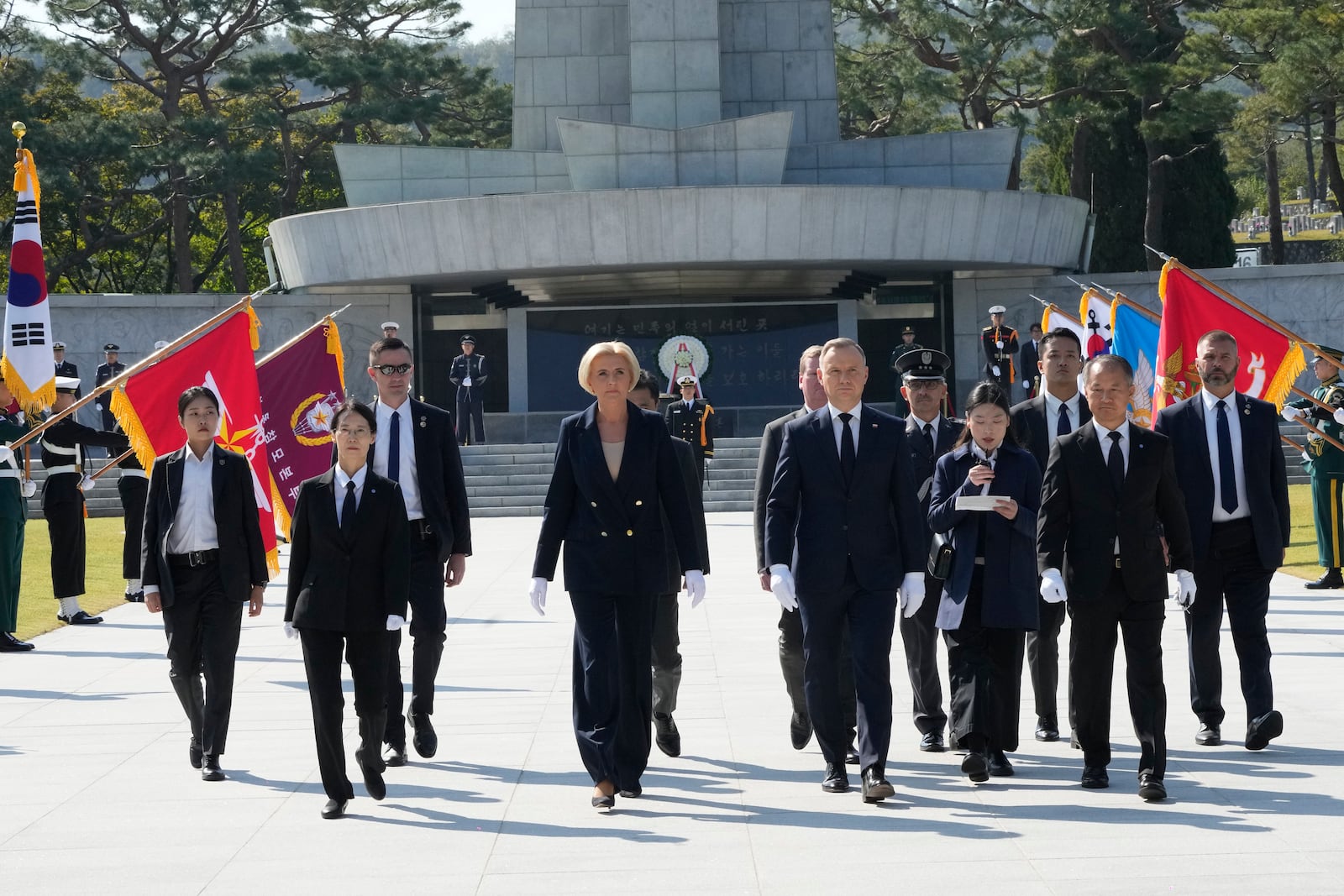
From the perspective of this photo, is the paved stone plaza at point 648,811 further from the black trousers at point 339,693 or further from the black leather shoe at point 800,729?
the black trousers at point 339,693

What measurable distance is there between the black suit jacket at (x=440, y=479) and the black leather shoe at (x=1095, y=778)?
2768mm

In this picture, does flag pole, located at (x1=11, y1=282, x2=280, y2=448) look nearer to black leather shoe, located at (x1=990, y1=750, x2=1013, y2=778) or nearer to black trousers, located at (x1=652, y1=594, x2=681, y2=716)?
black trousers, located at (x1=652, y1=594, x2=681, y2=716)

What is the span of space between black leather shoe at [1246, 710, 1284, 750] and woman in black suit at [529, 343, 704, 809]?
2396 mm

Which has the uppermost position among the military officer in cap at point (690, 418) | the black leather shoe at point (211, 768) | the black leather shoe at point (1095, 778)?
the military officer in cap at point (690, 418)

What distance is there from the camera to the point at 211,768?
6.94 m

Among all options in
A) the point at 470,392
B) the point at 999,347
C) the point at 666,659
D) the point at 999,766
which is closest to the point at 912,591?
the point at 999,766

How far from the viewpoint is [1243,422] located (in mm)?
7164

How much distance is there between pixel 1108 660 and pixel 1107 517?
55 centimetres

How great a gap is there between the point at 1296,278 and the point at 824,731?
28.2 meters

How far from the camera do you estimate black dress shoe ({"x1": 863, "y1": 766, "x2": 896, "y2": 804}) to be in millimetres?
6094

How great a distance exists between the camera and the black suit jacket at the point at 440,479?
7.32 metres

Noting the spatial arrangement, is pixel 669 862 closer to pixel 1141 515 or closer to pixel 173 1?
Answer: pixel 1141 515

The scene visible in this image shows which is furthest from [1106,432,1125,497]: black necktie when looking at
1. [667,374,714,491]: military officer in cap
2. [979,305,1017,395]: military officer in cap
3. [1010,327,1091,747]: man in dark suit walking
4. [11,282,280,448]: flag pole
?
[979,305,1017,395]: military officer in cap

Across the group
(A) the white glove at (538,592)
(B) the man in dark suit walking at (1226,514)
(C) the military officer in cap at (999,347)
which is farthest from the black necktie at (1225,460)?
(C) the military officer in cap at (999,347)
